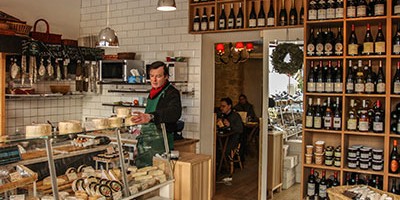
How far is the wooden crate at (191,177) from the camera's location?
3.23 metres

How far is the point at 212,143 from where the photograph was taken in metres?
5.52

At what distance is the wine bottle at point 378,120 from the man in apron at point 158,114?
199 cm

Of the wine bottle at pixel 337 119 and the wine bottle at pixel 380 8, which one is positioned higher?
the wine bottle at pixel 380 8

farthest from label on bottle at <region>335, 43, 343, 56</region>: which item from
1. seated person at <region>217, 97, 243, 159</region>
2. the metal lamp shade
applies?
seated person at <region>217, 97, 243, 159</region>

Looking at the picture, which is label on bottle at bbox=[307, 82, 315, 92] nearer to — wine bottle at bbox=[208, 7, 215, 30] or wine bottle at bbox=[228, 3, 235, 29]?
wine bottle at bbox=[228, 3, 235, 29]

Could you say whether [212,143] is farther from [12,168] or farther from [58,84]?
[12,168]

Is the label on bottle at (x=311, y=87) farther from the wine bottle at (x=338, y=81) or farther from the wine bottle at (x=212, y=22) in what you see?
the wine bottle at (x=212, y=22)

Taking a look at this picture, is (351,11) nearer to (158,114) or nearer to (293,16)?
(293,16)

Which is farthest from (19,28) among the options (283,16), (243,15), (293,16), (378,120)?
(378,120)

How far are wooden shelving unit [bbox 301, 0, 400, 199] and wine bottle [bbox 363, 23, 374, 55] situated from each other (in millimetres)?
59

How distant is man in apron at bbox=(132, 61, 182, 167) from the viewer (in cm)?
318

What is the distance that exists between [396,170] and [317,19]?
174 centimetres

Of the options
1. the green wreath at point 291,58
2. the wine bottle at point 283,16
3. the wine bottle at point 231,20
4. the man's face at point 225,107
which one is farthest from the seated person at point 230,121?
the wine bottle at point 283,16

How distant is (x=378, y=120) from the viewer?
153 inches
